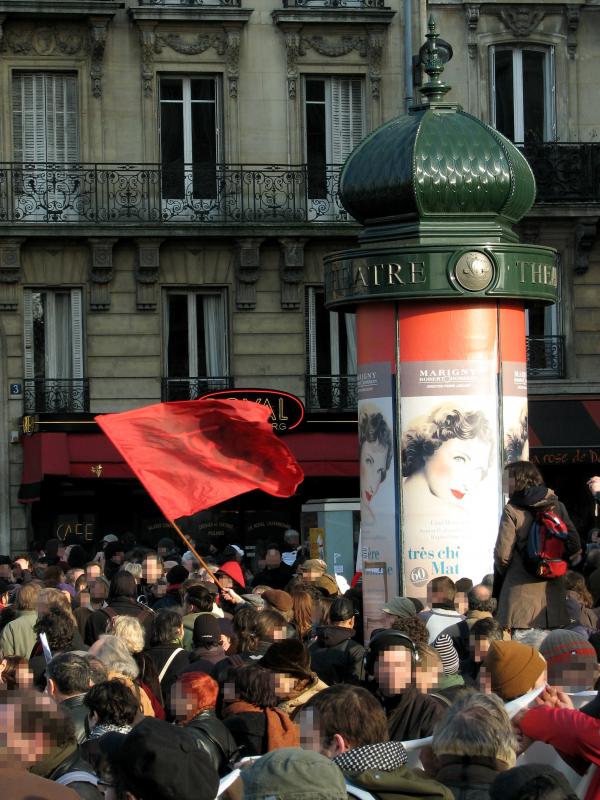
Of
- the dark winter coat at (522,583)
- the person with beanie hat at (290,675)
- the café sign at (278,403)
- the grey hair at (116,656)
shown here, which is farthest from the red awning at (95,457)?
the person with beanie hat at (290,675)

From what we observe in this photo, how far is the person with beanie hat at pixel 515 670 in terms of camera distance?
704cm

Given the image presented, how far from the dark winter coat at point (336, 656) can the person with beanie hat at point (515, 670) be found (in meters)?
1.91

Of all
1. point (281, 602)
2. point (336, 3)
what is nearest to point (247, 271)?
point (336, 3)

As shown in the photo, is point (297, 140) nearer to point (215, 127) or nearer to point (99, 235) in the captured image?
point (215, 127)

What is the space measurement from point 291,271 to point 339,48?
3.54 meters

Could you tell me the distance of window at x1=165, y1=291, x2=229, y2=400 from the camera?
1041 inches

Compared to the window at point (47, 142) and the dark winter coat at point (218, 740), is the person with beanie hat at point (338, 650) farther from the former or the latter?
the window at point (47, 142)

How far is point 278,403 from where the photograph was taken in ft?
83.5

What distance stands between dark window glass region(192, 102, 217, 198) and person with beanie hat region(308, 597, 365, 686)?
16.7 meters

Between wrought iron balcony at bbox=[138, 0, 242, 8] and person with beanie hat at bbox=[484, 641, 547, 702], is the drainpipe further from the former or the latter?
person with beanie hat at bbox=[484, 641, 547, 702]

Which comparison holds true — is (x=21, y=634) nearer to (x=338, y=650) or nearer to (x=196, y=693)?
(x=338, y=650)

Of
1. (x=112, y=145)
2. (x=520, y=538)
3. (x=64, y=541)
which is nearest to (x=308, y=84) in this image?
(x=112, y=145)

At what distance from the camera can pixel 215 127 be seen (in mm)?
26859

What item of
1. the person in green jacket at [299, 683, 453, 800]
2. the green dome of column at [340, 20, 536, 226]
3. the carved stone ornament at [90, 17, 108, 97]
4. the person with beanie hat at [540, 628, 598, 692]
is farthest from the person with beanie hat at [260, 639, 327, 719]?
the carved stone ornament at [90, 17, 108, 97]
